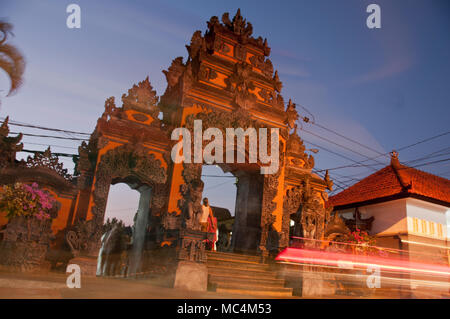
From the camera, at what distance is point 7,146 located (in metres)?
10.5

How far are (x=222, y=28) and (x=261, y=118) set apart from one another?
5.07m

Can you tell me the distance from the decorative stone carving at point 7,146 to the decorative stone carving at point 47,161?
17.7 inches

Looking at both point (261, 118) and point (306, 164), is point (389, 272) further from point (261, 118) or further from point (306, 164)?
point (261, 118)

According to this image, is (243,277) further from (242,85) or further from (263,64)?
(263,64)

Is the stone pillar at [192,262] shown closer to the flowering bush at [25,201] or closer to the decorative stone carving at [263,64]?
the flowering bush at [25,201]

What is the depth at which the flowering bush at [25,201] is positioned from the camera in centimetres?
945

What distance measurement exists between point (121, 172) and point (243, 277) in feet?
18.5

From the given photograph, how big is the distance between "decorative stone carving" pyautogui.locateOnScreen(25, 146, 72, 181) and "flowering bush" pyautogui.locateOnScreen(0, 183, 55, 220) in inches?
38.7

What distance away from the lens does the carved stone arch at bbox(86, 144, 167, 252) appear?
36.4 ft

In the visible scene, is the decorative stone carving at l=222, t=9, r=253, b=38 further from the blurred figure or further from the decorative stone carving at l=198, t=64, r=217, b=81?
the blurred figure

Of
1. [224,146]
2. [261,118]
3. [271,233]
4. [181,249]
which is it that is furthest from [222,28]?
[181,249]

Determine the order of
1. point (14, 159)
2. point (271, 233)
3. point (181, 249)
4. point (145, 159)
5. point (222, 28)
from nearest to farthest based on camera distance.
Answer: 1. point (181, 249)
2. point (14, 159)
3. point (145, 159)
4. point (271, 233)
5. point (222, 28)

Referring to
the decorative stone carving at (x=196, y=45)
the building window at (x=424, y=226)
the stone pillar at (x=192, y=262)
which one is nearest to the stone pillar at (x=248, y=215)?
the stone pillar at (x=192, y=262)

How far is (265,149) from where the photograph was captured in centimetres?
1496
